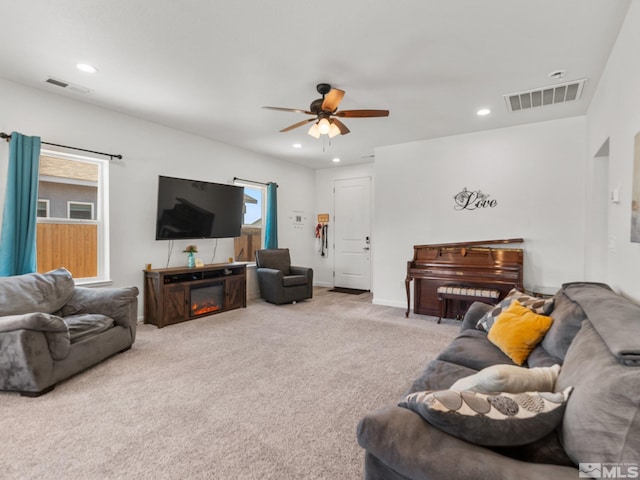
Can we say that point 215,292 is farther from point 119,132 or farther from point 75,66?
point 75,66

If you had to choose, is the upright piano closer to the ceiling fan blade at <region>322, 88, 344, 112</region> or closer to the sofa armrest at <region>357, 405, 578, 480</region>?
the ceiling fan blade at <region>322, 88, 344, 112</region>

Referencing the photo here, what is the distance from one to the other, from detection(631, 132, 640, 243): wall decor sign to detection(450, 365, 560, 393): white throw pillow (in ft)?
4.10

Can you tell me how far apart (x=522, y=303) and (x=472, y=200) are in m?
2.79

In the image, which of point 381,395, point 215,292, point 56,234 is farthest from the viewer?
point 215,292

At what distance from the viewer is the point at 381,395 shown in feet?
8.08

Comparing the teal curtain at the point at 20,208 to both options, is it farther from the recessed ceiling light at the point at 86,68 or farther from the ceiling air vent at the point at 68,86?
the recessed ceiling light at the point at 86,68

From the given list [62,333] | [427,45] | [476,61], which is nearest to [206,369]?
[62,333]

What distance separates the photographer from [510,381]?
3.82 feet

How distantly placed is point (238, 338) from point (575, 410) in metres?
3.35

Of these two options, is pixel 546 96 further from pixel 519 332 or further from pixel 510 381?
pixel 510 381

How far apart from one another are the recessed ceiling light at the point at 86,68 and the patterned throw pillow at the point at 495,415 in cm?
373

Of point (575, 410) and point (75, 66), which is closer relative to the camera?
point (575, 410)

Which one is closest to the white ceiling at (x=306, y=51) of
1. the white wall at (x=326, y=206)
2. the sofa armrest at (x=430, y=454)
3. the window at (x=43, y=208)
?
the window at (x=43, y=208)

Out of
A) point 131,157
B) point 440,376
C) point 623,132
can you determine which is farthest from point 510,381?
point 131,157
